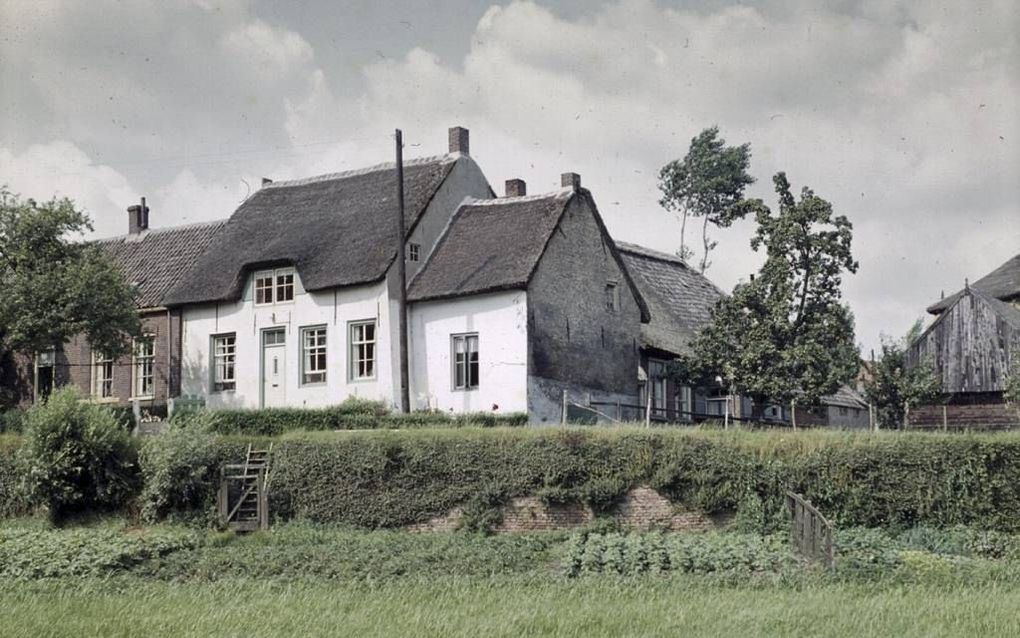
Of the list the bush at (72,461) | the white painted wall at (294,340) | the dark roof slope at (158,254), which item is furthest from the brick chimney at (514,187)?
the bush at (72,461)

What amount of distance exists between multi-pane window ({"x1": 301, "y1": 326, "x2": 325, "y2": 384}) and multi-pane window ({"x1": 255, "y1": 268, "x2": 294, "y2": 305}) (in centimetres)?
121

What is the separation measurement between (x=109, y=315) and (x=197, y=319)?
14.0 feet

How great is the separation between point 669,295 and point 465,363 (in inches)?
489

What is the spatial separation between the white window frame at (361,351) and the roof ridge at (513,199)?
17.6 ft

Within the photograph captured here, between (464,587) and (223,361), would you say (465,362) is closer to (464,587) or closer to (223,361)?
(223,361)

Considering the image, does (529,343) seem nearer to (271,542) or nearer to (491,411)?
(491,411)

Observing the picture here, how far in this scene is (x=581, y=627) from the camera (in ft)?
55.4

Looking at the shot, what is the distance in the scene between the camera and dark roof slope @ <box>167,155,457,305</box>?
3844 centimetres

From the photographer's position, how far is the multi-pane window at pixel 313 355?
38906 millimetres

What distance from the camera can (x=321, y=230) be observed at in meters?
39.9

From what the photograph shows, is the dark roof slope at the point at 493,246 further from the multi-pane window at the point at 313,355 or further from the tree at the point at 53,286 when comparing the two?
the tree at the point at 53,286

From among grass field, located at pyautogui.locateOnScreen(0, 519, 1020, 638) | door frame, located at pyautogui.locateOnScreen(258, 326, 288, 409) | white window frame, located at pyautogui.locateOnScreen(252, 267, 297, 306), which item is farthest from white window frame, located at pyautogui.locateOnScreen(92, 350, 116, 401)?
grass field, located at pyautogui.locateOnScreen(0, 519, 1020, 638)

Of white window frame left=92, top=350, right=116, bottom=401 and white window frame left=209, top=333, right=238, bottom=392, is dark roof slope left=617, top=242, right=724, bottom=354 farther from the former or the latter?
white window frame left=92, top=350, right=116, bottom=401

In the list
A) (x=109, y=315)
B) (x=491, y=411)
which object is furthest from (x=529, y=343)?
(x=109, y=315)
